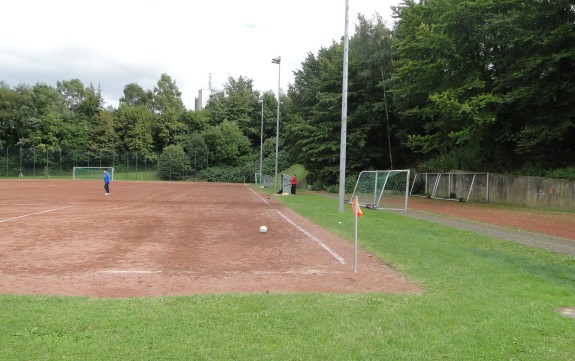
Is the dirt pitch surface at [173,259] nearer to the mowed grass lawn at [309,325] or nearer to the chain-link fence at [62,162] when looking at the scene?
the mowed grass lawn at [309,325]

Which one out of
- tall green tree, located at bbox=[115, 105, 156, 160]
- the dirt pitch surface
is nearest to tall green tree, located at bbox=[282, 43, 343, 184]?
the dirt pitch surface

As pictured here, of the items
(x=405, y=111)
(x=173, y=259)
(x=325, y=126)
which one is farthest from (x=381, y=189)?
(x=325, y=126)

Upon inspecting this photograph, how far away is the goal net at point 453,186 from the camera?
96.7ft

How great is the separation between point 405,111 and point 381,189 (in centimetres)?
1362

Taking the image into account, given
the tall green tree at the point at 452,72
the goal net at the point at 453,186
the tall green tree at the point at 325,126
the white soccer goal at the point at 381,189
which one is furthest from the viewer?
the tall green tree at the point at 325,126

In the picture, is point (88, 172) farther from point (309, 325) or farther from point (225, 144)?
point (309, 325)

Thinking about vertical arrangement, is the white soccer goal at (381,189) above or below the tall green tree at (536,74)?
below

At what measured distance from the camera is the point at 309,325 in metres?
4.88

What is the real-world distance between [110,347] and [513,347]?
158 inches

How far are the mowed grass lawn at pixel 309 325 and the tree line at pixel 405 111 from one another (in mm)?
20531

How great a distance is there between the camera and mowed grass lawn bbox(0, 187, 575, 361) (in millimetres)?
4133

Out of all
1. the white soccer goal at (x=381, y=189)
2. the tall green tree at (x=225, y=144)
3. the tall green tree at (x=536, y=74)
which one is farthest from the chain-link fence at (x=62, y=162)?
the tall green tree at (x=536, y=74)

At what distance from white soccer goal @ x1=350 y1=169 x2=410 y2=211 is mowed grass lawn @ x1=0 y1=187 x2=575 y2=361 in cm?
1671

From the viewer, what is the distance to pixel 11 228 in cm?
1268
